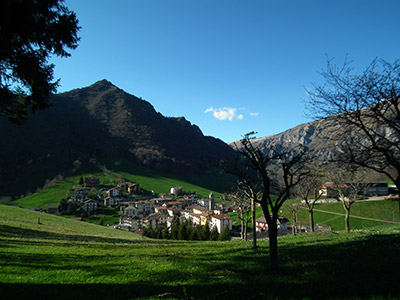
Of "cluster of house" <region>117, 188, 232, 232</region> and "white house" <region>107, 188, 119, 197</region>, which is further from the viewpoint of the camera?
"white house" <region>107, 188, 119, 197</region>

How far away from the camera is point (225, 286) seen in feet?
24.5

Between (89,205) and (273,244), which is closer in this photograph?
(273,244)

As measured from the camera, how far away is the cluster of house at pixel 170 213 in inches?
3671

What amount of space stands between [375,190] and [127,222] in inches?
4436

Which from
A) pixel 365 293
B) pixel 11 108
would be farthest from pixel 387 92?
pixel 11 108

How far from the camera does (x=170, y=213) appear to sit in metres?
126

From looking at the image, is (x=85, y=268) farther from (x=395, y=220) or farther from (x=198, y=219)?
(x=198, y=219)

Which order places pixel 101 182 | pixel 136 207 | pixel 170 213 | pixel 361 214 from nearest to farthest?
pixel 361 214 → pixel 170 213 → pixel 136 207 → pixel 101 182

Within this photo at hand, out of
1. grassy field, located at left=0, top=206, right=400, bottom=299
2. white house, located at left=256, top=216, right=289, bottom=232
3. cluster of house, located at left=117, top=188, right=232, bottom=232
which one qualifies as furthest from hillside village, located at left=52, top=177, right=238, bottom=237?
grassy field, located at left=0, top=206, right=400, bottom=299

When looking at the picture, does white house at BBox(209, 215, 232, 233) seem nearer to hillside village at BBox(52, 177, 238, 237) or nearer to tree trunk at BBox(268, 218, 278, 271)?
hillside village at BBox(52, 177, 238, 237)

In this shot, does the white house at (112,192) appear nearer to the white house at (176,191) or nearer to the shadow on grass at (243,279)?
the white house at (176,191)

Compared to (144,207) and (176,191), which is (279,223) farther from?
(176,191)

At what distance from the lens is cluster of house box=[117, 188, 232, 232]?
93.2 metres

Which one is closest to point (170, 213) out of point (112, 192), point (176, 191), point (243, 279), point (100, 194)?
point (112, 192)
